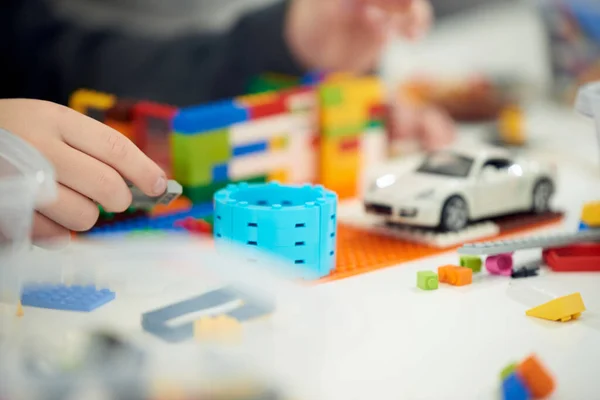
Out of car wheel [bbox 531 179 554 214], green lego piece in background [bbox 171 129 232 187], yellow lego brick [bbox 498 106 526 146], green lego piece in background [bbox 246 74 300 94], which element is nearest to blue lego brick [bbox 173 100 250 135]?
green lego piece in background [bbox 171 129 232 187]

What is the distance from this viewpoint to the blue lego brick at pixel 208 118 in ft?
2.80

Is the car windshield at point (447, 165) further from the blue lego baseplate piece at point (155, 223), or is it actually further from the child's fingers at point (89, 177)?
the child's fingers at point (89, 177)

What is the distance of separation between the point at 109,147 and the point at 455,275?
0.30 m

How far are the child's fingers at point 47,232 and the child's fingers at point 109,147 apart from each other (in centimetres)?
6

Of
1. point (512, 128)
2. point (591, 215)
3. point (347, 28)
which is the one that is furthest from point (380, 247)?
point (512, 128)

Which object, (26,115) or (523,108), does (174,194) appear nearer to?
(26,115)

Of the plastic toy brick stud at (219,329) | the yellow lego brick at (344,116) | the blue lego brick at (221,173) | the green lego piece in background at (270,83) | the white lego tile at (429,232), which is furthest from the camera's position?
the green lego piece in background at (270,83)

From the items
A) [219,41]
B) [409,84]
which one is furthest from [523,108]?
[219,41]

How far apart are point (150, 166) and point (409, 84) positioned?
995 millimetres

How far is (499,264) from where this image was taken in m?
0.70

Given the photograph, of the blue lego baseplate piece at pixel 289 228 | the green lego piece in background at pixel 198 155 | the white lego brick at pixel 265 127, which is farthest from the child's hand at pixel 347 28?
the blue lego baseplate piece at pixel 289 228

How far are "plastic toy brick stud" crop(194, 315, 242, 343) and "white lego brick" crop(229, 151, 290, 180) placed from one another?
432mm

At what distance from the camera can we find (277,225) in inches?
25.7

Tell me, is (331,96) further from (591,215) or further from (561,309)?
(561,309)
